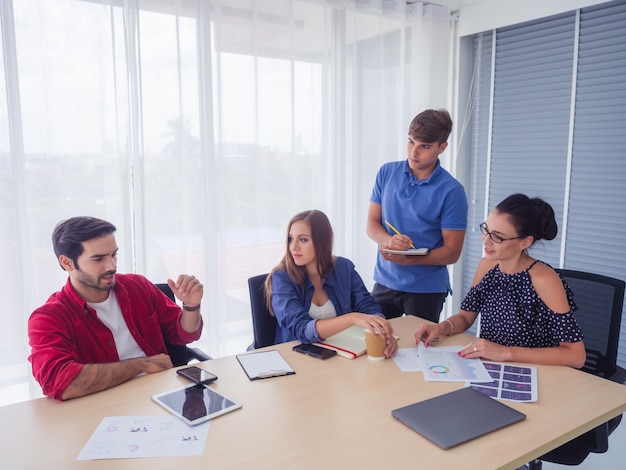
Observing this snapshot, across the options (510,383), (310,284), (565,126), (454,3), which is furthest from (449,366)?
(454,3)

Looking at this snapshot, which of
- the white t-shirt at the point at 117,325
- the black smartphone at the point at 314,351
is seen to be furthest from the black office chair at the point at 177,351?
the black smartphone at the point at 314,351

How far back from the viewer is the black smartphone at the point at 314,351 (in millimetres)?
1797

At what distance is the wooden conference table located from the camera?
3.90 feet

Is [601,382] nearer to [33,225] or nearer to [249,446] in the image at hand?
[249,446]

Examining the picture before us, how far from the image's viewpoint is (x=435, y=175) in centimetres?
256

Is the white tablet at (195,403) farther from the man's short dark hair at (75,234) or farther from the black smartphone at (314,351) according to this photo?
the man's short dark hair at (75,234)

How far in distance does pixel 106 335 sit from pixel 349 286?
999mm

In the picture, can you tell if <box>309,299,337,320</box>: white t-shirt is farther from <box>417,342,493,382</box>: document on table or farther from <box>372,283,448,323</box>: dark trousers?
<box>372,283,448,323</box>: dark trousers

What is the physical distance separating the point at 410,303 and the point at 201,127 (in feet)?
4.82

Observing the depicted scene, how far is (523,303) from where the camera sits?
185 cm

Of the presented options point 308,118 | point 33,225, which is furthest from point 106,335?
point 308,118

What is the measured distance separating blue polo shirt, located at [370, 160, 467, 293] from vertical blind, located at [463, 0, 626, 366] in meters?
1.10

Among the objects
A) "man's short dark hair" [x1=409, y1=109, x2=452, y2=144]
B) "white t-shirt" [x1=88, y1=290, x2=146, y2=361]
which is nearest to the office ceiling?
"man's short dark hair" [x1=409, y1=109, x2=452, y2=144]

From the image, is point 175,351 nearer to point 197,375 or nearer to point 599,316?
point 197,375
